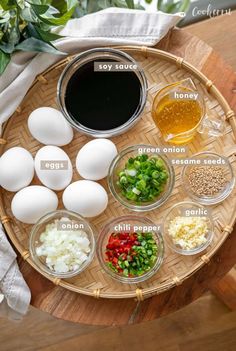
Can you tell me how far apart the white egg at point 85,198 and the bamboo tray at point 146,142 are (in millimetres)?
43

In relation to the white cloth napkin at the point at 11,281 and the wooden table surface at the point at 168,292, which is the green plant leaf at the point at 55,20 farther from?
the white cloth napkin at the point at 11,281

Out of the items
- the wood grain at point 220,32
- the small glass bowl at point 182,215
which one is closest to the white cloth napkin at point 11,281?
the small glass bowl at point 182,215

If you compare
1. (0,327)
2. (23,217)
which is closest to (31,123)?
(23,217)

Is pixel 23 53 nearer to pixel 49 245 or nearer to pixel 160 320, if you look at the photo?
pixel 49 245

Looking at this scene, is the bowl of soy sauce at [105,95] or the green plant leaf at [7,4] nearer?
the green plant leaf at [7,4]

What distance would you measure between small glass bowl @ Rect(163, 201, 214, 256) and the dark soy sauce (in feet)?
0.81

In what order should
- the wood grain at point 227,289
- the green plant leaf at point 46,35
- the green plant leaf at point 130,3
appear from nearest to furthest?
the green plant leaf at point 46,35 → the green plant leaf at point 130,3 → the wood grain at point 227,289

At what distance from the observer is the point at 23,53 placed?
130 centimetres

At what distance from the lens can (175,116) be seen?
131 centimetres

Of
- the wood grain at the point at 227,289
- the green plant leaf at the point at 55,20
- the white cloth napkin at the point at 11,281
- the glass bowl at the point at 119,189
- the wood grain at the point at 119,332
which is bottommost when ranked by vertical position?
the wood grain at the point at 119,332

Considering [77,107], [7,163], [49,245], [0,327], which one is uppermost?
[77,107]

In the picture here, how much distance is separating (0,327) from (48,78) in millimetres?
928

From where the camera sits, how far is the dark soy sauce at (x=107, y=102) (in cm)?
130

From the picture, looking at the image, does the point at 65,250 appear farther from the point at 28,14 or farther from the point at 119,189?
the point at 28,14
